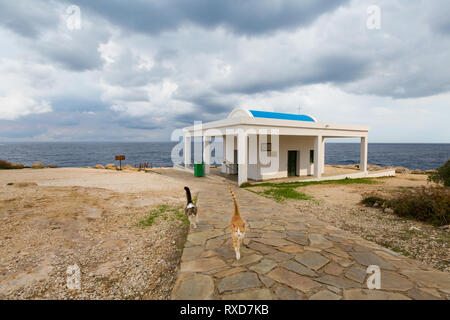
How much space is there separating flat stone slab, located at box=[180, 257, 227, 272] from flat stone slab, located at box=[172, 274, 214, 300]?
20 centimetres

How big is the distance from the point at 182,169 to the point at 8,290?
61.9 feet

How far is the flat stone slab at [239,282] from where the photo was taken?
2924 mm

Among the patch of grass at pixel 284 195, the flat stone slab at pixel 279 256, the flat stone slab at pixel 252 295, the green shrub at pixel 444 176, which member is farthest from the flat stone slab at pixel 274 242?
the green shrub at pixel 444 176

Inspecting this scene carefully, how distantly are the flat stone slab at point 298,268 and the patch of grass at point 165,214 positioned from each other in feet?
11.0

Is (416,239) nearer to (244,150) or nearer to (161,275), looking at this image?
(161,275)

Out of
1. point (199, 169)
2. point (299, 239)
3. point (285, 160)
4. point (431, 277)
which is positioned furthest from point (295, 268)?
point (199, 169)

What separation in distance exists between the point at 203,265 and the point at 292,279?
135 centimetres

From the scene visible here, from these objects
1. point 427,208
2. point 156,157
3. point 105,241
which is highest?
point 427,208

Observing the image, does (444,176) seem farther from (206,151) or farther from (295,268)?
(206,151)

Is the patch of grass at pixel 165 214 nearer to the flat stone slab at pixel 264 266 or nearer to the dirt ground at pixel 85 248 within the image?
the dirt ground at pixel 85 248

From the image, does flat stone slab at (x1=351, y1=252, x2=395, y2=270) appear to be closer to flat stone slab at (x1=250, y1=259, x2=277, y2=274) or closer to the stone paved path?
the stone paved path

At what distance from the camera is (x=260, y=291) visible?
2.84 meters

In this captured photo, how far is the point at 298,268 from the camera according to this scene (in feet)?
11.2

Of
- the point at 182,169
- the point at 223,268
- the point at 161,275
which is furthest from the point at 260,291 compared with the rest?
the point at 182,169
